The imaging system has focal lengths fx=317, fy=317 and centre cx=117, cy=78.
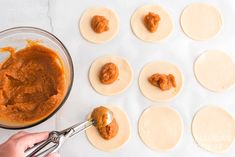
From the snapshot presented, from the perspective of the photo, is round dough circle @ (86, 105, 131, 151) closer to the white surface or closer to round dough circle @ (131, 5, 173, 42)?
the white surface

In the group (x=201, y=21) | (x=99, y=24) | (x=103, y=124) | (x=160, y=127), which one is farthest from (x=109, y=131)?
(x=201, y=21)

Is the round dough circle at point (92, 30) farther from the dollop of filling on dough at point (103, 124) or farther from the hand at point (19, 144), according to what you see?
the hand at point (19, 144)

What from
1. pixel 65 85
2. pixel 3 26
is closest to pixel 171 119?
pixel 65 85

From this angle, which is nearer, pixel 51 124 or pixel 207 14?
pixel 51 124

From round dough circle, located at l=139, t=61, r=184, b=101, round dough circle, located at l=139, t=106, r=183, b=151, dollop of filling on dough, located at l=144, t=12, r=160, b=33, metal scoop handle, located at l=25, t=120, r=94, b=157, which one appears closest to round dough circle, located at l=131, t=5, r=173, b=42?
dollop of filling on dough, located at l=144, t=12, r=160, b=33

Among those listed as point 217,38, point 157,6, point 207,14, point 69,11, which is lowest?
point 217,38

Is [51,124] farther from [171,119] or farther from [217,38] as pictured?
[217,38]

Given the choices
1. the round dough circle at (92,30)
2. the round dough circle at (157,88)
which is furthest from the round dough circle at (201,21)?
the round dough circle at (92,30)
